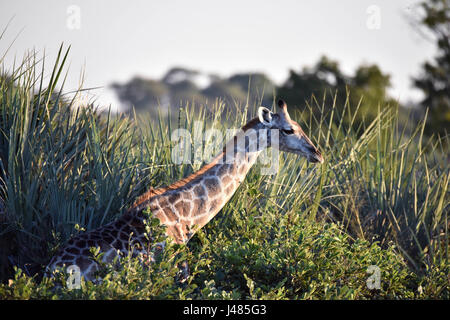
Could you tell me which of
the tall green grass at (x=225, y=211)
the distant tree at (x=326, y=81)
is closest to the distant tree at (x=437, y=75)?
A: the distant tree at (x=326, y=81)

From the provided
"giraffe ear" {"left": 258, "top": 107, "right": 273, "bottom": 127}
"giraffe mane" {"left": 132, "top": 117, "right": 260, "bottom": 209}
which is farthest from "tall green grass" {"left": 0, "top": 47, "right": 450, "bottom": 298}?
"giraffe ear" {"left": 258, "top": 107, "right": 273, "bottom": 127}

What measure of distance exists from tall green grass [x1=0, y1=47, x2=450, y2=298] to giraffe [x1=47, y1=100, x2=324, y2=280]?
279 mm

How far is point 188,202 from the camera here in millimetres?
5820

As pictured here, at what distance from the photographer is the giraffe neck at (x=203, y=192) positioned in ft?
18.7

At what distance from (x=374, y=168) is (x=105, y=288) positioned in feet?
14.8

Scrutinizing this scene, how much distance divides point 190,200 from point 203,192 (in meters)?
0.16

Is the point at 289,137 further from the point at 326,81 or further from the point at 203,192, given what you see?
the point at 326,81

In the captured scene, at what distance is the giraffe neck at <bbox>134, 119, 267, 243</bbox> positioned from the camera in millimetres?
5695

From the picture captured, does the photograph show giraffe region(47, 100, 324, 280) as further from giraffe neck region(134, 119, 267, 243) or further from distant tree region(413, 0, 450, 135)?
distant tree region(413, 0, 450, 135)

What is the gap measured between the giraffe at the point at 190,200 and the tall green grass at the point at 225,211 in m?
0.28

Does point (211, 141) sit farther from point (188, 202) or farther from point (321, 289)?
point (321, 289)

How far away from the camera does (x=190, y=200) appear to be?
5836 mm

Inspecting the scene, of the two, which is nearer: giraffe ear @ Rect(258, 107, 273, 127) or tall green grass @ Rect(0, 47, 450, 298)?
tall green grass @ Rect(0, 47, 450, 298)

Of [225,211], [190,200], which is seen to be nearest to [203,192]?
[190,200]
